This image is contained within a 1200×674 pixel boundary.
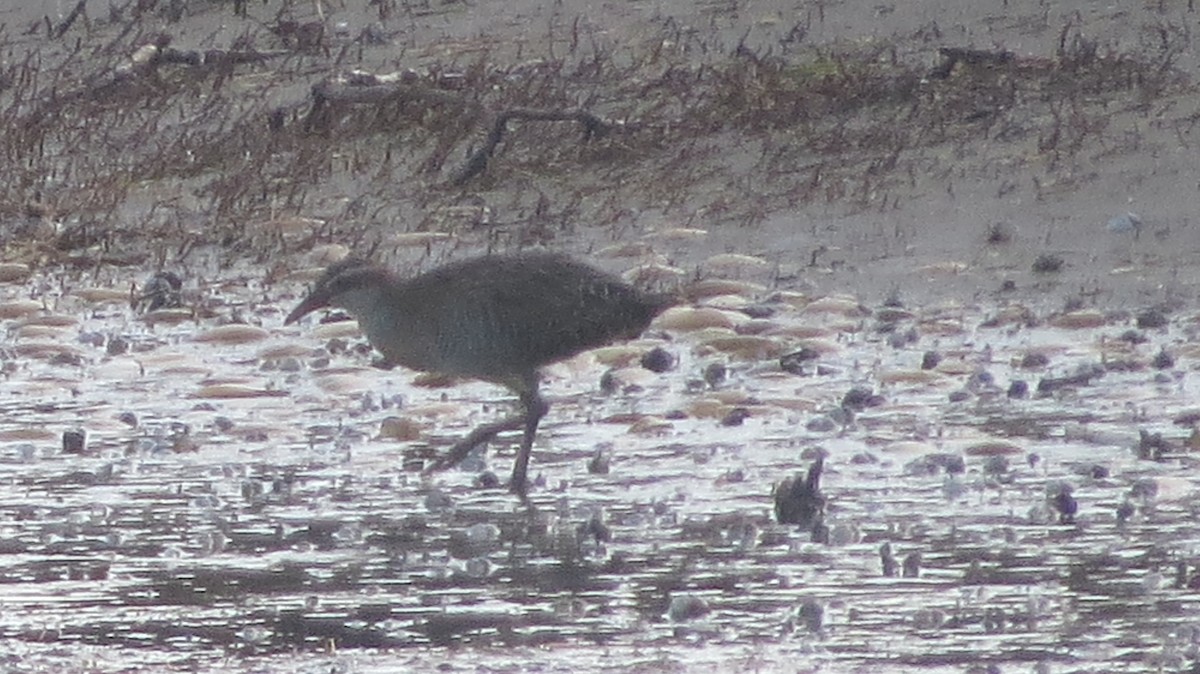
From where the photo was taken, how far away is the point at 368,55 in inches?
559

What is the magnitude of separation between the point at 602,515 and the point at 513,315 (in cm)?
106

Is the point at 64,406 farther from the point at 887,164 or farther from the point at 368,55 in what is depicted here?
the point at 368,55

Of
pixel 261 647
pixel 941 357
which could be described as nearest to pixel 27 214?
pixel 941 357

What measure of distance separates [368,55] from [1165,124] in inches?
184

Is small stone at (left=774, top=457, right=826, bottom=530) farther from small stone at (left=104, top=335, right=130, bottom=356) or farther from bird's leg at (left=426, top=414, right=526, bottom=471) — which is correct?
small stone at (left=104, top=335, right=130, bottom=356)

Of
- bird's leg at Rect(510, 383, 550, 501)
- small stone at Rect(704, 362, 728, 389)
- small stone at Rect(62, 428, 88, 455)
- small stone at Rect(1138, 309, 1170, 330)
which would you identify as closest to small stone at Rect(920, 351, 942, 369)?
small stone at Rect(704, 362, 728, 389)

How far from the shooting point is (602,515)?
22.3 feet

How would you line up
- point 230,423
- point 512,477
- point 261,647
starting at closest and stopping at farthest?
point 261,647
point 512,477
point 230,423

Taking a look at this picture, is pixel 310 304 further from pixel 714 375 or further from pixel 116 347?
pixel 116 347

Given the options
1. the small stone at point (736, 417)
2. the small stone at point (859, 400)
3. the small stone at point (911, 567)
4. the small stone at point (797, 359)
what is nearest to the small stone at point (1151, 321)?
the small stone at point (797, 359)

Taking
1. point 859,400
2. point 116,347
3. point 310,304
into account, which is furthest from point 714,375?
point 116,347

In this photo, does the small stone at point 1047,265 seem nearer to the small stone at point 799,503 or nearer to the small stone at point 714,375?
the small stone at point 714,375

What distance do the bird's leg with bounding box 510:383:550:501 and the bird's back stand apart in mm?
96

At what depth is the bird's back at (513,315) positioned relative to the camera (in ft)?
25.3
